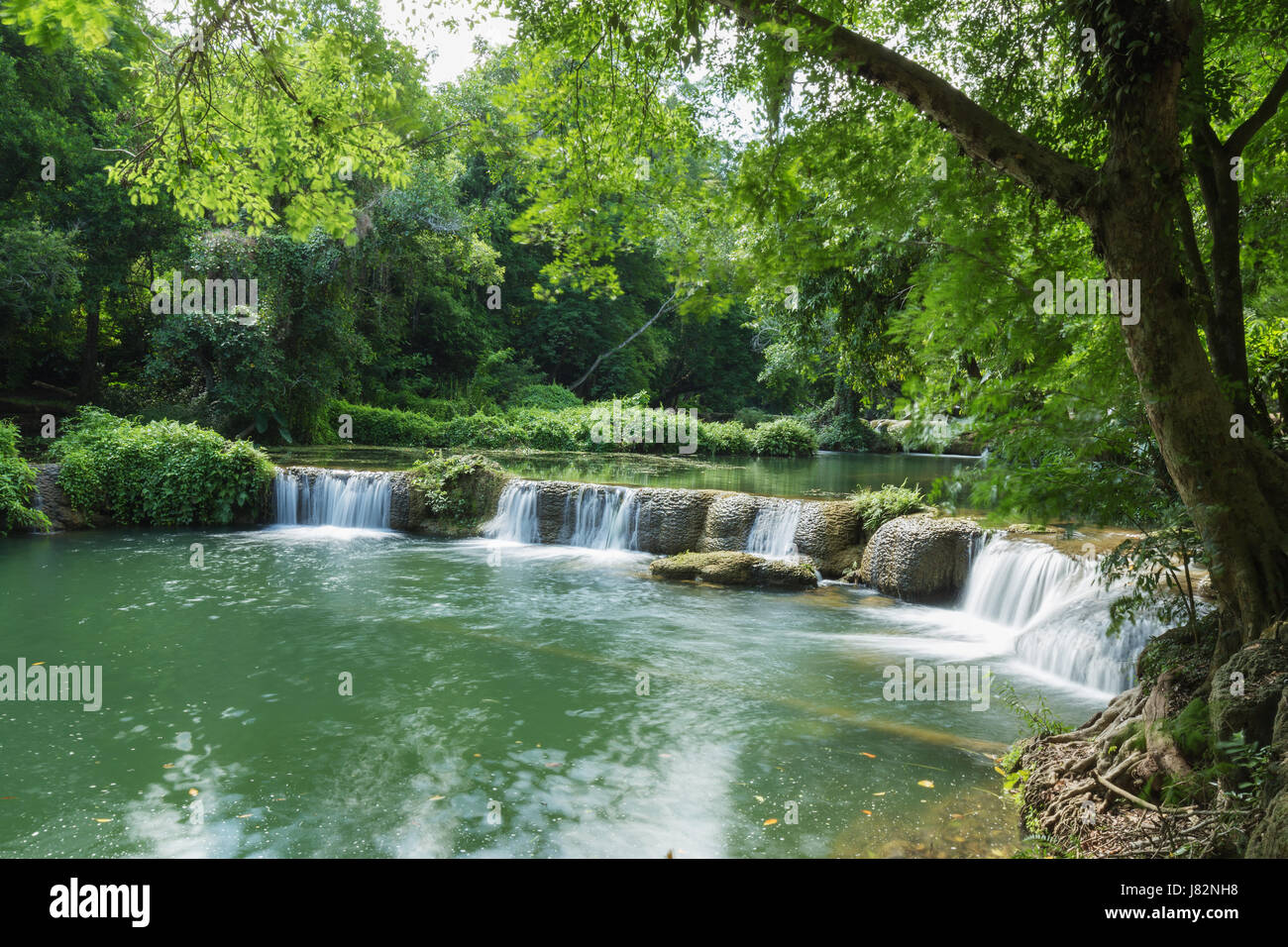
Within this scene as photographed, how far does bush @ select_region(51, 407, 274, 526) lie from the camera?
15953mm

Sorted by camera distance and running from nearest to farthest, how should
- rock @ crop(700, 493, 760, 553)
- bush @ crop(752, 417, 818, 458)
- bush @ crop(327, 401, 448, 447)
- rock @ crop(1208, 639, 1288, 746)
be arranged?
1. rock @ crop(1208, 639, 1288, 746)
2. rock @ crop(700, 493, 760, 553)
3. bush @ crop(327, 401, 448, 447)
4. bush @ crop(752, 417, 818, 458)

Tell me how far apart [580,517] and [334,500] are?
557 cm

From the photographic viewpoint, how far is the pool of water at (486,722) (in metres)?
5.26

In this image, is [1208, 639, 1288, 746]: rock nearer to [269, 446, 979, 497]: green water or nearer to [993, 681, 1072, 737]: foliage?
[993, 681, 1072, 737]: foliage

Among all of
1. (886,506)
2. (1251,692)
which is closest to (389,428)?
(886,506)

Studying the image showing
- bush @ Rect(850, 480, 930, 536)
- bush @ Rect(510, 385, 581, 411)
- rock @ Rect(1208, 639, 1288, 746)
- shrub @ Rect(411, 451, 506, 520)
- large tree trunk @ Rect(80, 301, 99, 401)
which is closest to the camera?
rock @ Rect(1208, 639, 1288, 746)

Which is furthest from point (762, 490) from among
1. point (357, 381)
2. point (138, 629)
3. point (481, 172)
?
point (481, 172)

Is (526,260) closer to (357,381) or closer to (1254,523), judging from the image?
(357,381)

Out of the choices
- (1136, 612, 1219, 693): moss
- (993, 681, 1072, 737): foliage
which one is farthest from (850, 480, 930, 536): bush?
(1136, 612, 1219, 693): moss

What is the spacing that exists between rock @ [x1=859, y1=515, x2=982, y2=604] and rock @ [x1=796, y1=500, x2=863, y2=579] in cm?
101

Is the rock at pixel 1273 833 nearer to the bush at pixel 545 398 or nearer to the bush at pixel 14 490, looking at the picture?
the bush at pixel 14 490

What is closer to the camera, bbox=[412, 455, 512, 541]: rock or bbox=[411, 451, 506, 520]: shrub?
bbox=[412, 455, 512, 541]: rock

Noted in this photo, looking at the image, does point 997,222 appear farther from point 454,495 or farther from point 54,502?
point 54,502
